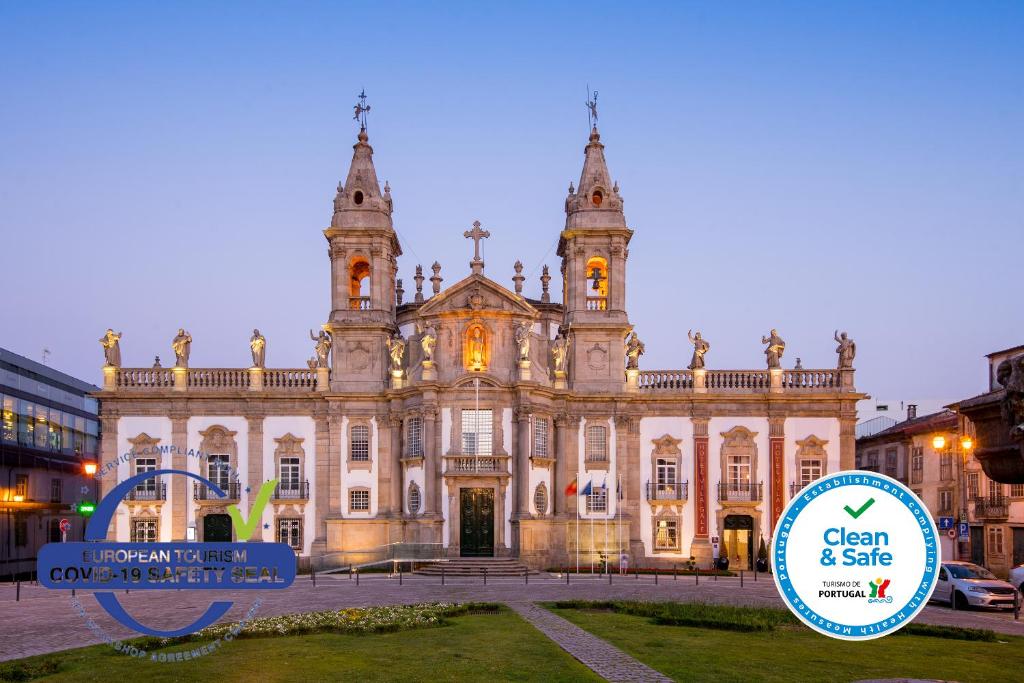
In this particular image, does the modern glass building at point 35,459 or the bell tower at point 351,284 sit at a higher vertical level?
the bell tower at point 351,284

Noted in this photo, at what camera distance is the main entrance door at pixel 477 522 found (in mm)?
48031

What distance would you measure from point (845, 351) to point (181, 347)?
32882mm

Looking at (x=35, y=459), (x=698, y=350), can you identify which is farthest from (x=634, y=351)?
(x=35, y=459)

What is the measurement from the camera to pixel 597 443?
51.1 meters

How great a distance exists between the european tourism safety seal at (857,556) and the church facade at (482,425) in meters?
37.0

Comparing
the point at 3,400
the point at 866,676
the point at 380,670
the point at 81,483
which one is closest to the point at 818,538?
the point at 866,676

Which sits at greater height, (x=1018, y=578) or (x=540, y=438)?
(x=540, y=438)

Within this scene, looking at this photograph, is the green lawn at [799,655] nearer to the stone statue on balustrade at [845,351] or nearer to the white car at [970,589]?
the white car at [970,589]

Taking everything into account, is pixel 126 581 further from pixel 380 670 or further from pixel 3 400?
pixel 3 400

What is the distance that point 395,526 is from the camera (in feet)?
163

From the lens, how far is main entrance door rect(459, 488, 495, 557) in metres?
48.0

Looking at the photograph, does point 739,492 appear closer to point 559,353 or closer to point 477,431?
point 559,353

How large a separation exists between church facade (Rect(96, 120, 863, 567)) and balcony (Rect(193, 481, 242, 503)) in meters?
0.14

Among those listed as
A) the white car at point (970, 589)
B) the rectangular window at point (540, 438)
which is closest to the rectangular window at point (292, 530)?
the rectangular window at point (540, 438)
